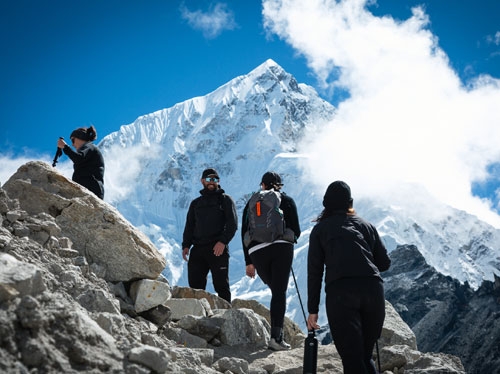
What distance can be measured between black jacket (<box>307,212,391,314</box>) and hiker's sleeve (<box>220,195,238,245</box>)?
3.05 m

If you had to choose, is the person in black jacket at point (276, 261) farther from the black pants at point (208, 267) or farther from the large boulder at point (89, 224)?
the black pants at point (208, 267)

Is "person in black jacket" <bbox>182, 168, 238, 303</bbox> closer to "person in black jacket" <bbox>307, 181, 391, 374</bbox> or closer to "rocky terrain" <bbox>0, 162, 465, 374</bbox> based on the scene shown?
"rocky terrain" <bbox>0, 162, 465, 374</bbox>

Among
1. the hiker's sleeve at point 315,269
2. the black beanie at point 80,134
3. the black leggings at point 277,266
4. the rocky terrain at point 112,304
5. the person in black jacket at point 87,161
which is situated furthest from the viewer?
the black beanie at point 80,134

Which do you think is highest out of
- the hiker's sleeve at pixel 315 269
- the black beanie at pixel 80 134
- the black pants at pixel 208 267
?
the black beanie at pixel 80 134

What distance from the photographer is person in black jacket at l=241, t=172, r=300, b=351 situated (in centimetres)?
669

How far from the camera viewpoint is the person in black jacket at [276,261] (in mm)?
6691

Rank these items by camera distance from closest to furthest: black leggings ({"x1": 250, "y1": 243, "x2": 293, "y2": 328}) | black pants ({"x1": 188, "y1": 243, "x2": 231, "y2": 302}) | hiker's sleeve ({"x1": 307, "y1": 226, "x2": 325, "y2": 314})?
hiker's sleeve ({"x1": 307, "y1": 226, "x2": 325, "y2": 314})
black leggings ({"x1": 250, "y1": 243, "x2": 293, "y2": 328})
black pants ({"x1": 188, "y1": 243, "x2": 231, "y2": 302})

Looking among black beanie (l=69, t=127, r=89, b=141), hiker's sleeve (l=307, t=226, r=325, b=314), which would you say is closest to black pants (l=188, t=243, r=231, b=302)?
black beanie (l=69, t=127, r=89, b=141)

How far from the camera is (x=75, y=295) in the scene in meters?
5.64

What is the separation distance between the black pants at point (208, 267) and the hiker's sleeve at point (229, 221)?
0.57 feet

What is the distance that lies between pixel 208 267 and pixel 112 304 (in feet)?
10.3

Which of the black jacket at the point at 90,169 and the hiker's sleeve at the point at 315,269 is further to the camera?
the black jacket at the point at 90,169

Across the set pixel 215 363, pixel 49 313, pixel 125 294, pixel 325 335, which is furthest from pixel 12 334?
pixel 325 335

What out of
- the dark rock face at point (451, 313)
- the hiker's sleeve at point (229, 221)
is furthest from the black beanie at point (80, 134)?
the dark rock face at point (451, 313)
